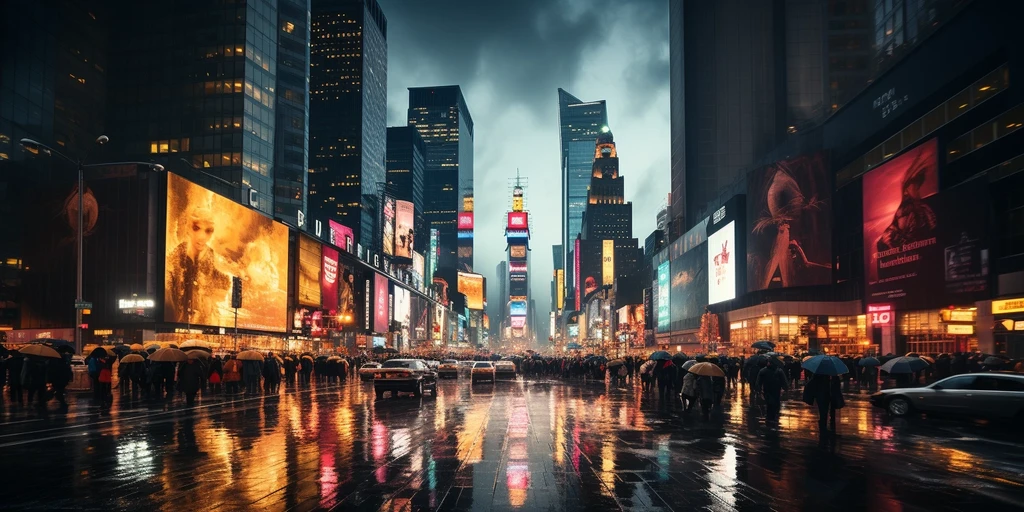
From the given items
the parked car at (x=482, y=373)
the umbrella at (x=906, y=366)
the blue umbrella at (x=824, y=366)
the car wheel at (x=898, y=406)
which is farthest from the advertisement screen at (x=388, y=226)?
the blue umbrella at (x=824, y=366)

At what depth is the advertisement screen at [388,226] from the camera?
157000mm

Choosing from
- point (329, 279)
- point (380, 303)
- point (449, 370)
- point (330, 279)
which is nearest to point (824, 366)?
point (449, 370)

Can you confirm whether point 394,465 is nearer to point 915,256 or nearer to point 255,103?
point 915,256

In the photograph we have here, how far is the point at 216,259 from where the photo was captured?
7575 centimetres

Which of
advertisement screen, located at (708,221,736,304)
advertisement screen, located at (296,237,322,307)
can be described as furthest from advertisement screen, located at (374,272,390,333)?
advertisement screen, located at (708,221,736,304)

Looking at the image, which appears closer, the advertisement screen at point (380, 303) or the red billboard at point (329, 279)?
the red billboard at point (329, 279)

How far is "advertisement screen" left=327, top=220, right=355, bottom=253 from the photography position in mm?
124688

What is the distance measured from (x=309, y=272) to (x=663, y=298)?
60.7 m

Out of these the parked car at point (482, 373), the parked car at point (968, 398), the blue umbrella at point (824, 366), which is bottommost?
the parked car at point (482, 373)

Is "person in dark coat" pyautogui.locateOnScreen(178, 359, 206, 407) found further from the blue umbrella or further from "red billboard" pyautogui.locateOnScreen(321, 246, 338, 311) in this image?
"red billboard" pyautogui.locateOnScreen(321, 246, 338, 311)

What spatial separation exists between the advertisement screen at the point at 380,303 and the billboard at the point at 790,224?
81.1 metres

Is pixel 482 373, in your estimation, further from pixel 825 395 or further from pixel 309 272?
pixel 309 272

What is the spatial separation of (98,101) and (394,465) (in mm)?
104725

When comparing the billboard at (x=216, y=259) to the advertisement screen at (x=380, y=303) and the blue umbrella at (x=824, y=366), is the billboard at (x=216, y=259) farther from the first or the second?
the blue umbrella at (x=824, y=366)
